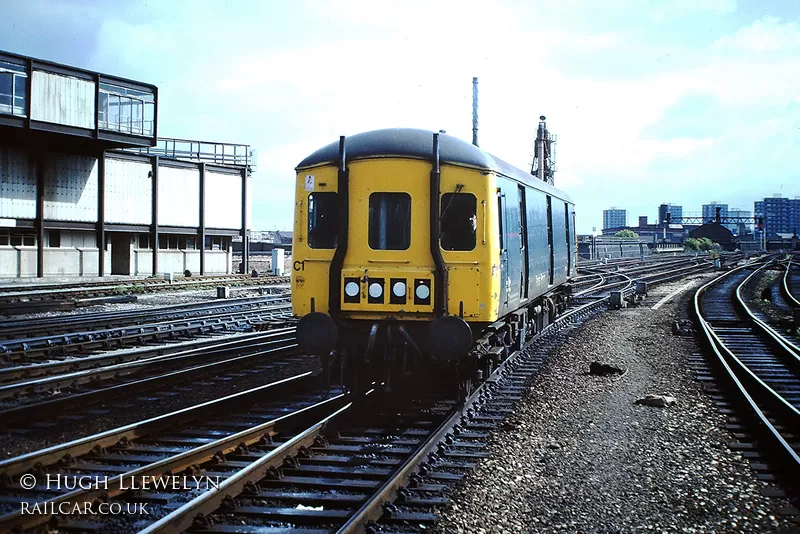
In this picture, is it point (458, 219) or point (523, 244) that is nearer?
point (458, 219)

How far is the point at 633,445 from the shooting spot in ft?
25.3

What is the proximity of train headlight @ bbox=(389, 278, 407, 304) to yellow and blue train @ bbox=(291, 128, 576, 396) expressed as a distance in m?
0.01

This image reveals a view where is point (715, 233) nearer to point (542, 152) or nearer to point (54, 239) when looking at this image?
point (542, 152)

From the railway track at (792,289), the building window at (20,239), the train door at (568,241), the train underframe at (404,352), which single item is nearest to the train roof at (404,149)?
the train underframe at (404,352)

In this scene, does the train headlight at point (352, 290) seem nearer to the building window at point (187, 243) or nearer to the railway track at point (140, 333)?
the railway track at point (140, 333)

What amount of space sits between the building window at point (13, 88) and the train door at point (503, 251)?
25.5m

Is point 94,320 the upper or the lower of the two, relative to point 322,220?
lower

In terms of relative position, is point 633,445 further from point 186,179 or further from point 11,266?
point 186,179

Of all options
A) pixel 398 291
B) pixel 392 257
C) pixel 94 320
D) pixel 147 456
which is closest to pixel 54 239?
pixel 94 320

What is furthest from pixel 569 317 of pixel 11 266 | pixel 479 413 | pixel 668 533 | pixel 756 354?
pixel 11 266

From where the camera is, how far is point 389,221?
28.7 ft

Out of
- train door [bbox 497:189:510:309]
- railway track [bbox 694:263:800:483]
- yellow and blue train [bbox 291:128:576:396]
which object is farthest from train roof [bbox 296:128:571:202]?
railway track [bbox 694:263:800:483]

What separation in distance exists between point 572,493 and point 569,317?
13.6 metres

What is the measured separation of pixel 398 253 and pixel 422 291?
521 mm
